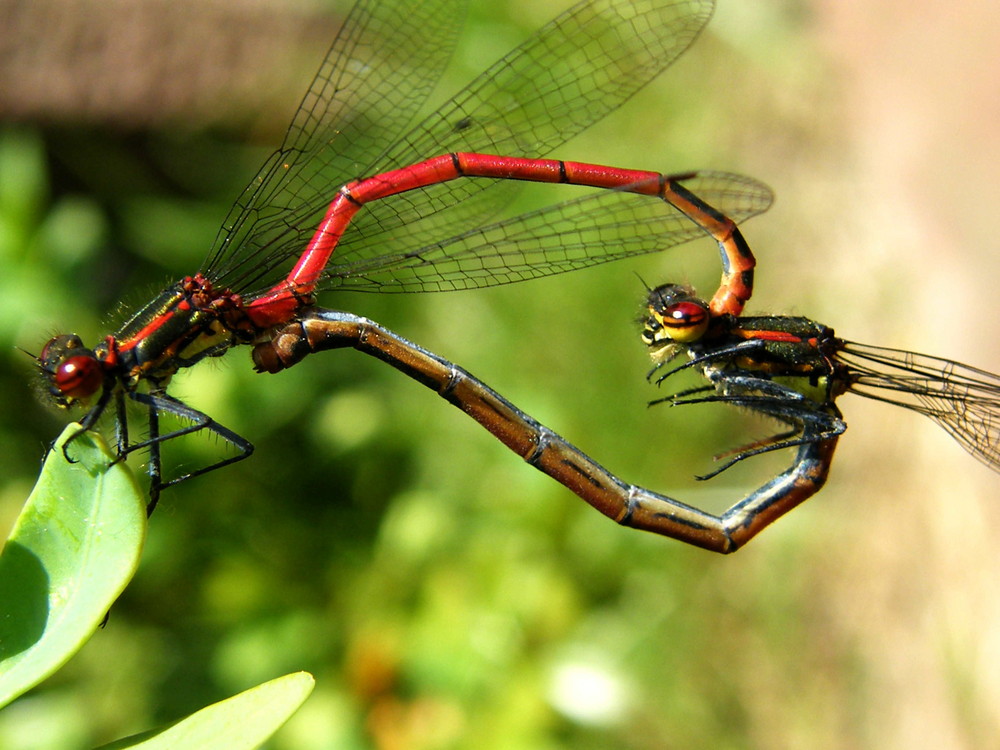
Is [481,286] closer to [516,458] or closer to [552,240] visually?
[552,240]

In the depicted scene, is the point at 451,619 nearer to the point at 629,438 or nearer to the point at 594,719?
the point at 594,719

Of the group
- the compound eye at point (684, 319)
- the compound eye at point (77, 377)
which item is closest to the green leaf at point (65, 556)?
the compound eye at point (77, 377)

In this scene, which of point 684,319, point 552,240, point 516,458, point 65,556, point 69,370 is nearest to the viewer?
point 65,556

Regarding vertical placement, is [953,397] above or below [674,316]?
above

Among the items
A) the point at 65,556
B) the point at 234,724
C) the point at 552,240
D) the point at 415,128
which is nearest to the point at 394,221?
the point at 415,128

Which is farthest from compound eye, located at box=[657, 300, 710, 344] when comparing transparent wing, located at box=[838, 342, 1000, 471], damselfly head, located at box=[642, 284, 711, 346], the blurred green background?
transparent wing, located at box=[838, 342, 1000, 471]

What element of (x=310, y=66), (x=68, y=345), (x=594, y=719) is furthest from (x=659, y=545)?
(x=310, y=66)

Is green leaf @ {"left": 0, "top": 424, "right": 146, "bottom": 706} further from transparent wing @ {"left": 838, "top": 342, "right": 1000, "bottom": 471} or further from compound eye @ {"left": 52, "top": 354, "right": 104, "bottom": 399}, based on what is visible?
transparent wing @ {"left": 838, "top": 342, "right": 1000, "bottom": 471}
